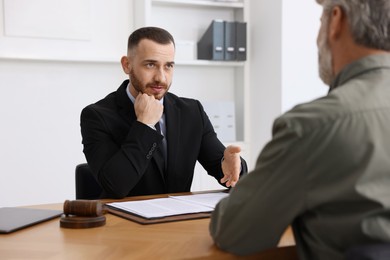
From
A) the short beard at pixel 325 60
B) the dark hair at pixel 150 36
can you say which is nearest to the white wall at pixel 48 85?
the dark hair at pixel 150 36

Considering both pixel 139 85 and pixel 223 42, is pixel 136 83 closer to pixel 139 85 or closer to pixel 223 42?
pixel 139 85

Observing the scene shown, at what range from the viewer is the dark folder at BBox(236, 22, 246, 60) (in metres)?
4.67

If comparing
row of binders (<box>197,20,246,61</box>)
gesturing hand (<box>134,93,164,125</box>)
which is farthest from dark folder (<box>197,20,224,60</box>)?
gesturing hand (<box>134,93,164,125</box>)

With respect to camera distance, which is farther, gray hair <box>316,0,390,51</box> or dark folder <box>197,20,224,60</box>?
dark folder <box>197,20,224,60</box>

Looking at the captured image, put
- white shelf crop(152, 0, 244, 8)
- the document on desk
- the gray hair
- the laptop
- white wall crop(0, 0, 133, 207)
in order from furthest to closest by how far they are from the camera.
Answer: white shelf crop(152, 0, 244, 8)
white wall crop(0, 0, 133, 207)
the document on desk
the laptop
the gray hair

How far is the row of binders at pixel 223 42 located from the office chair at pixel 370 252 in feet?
12.0

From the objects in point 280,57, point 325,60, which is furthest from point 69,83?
point 325,60

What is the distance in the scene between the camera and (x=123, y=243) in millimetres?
1458

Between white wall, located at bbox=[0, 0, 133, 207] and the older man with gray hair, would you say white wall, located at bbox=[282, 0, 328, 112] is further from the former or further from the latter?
the older man with gray hair

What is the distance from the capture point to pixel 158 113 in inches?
97.1

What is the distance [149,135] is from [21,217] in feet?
2.31

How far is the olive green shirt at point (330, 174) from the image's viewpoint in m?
1.14

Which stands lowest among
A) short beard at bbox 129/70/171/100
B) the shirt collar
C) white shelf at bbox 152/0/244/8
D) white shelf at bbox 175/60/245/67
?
short beard at bbox 129/70/171/100

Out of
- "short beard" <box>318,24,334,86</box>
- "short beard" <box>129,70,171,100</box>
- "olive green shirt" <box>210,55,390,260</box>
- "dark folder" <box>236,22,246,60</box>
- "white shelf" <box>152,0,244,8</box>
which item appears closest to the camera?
"olive green shirt" <box>210,55,390,260</box>
